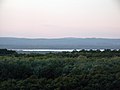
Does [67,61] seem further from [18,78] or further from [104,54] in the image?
[104,54]

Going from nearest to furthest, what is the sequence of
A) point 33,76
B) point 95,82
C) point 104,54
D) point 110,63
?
1. point 95,82
2. point 33,76
3. point 110,63
4. point 104,54

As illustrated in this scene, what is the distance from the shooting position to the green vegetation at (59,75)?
8.36 m

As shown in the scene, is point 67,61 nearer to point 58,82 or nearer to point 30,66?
point 30,66

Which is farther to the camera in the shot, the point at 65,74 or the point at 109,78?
the point at 65,74

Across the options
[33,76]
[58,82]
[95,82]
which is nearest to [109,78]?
[95,82]

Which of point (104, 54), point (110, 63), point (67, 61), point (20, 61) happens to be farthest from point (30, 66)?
point (104, 54)

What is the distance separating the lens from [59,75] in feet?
30.8

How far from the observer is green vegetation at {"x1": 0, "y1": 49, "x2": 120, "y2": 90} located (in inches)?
329

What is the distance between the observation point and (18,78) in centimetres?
964

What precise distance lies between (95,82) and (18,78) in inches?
86.3

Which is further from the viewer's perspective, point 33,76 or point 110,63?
point 110,63

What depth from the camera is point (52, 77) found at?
9461 mm

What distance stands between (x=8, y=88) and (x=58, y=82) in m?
1.09

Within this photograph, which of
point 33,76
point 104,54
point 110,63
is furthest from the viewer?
point 104,54
